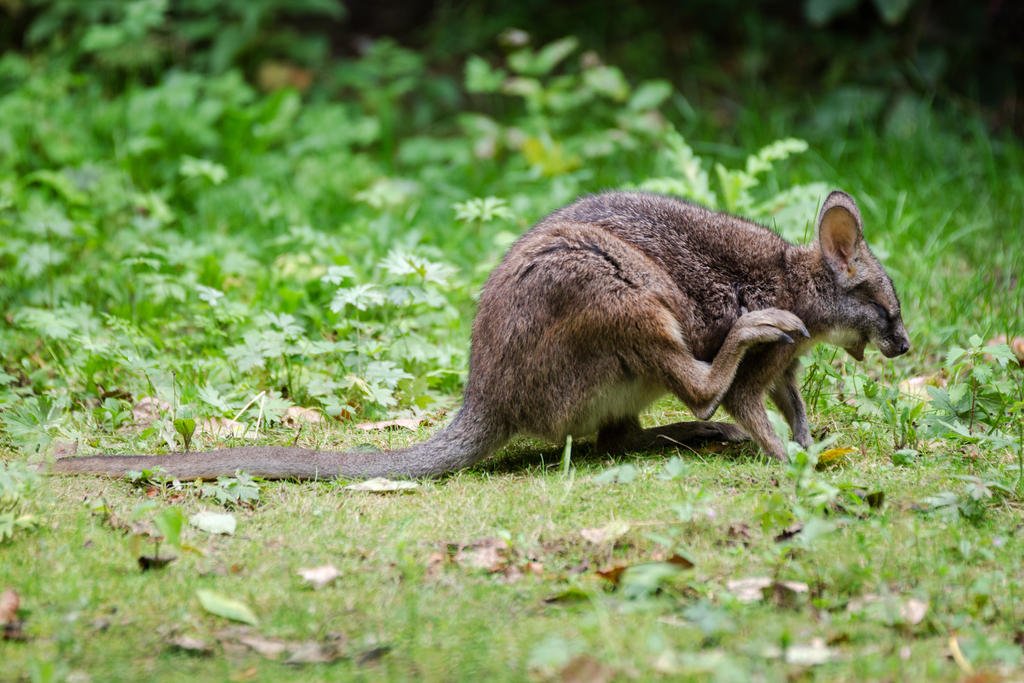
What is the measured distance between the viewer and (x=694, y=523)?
11.0 feet

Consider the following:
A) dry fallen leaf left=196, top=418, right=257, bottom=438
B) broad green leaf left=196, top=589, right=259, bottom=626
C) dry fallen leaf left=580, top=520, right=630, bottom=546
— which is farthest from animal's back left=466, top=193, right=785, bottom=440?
broad green leaf left=196, top=589, right=259, bottom=626

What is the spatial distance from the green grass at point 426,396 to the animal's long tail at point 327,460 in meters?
0.07

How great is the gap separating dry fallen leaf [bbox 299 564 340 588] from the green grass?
39 millimetres

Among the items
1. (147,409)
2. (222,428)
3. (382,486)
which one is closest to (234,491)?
(382,486)

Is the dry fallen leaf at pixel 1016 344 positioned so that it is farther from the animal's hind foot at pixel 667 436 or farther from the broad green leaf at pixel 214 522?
the broad green leaf at pixel 214 522

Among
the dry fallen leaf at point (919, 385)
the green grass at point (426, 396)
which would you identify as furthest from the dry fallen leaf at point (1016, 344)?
the dry fallen leaf at point (919, 385)

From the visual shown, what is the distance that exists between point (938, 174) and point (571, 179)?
2.61m

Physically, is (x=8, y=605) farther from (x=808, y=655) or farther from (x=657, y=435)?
(x=657, y=435)

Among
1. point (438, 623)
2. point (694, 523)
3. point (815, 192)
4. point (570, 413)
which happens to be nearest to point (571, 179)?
point (815, 192)

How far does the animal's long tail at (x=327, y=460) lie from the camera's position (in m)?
3.87

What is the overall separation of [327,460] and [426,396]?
1078mm

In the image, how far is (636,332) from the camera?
3.96 m

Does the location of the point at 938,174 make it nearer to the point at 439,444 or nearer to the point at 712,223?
the point at 712,223

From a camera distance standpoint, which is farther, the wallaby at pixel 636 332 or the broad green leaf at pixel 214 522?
the wallaby at pixel 636 332
